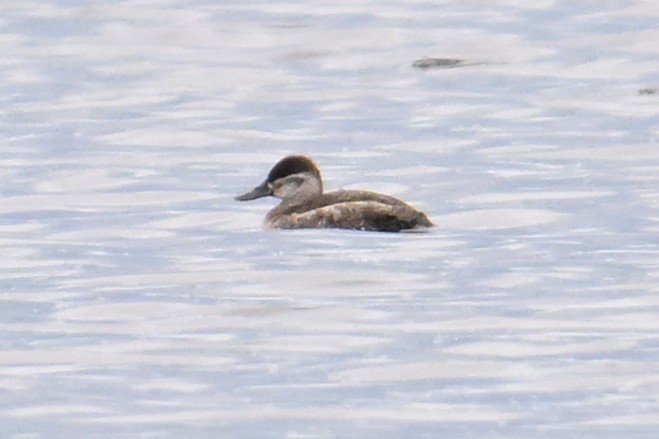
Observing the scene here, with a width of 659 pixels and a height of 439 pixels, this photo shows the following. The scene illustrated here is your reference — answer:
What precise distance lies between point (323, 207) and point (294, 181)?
0.85 metres

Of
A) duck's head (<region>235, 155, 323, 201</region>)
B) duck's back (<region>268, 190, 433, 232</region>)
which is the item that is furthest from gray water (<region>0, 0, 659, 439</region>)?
duck's head (<region>235, 155, 323, 201</region>)

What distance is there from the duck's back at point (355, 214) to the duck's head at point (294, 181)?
0.41 metres

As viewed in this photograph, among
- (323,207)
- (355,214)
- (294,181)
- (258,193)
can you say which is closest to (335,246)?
(355,214)

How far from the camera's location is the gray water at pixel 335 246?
11211 mm

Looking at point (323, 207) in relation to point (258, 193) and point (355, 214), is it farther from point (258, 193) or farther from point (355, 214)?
point (258, 193)

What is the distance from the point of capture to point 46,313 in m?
13.4

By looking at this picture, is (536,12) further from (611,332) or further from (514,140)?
(611,332)

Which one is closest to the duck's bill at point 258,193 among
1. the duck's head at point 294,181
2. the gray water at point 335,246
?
the duck's head at point 294,181

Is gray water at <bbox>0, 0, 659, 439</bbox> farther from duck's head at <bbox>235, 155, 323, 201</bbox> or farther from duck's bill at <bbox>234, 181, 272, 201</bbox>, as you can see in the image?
duck's head at <bbox>235, 155, 323, 201</bbox>

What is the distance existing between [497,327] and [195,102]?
13907mm

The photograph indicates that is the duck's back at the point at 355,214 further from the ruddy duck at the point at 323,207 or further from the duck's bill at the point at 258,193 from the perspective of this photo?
the duck's bill at the point at 258,193

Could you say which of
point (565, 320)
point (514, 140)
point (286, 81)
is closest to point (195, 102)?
point (286, 81)

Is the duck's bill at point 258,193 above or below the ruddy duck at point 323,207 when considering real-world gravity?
below

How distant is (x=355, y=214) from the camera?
622 inches
